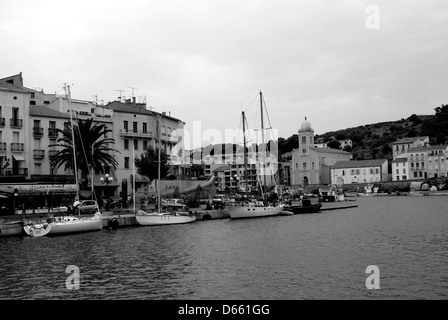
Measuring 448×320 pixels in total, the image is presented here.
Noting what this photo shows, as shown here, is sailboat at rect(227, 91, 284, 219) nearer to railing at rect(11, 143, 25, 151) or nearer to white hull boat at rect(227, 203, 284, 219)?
white hull boat at rect(227, 203, 284, 219)

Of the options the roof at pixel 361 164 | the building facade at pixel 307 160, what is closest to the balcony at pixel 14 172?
the building facade at pixel 307 160

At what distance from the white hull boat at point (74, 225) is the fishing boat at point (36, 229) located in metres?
0.65

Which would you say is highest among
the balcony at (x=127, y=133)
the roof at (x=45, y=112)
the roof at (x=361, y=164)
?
the roof at (x=45, y=112)

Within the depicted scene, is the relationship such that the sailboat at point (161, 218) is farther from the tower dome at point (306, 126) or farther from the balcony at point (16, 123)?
the tower dome at point (306, 126)

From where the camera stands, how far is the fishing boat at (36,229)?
45.7 meters

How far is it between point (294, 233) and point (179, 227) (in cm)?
1284

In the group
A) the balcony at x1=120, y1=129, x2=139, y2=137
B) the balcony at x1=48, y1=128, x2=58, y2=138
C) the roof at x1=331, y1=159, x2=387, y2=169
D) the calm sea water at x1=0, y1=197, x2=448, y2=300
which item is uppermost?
the balcony at x1=120, y1=129, x2=139, y2=137

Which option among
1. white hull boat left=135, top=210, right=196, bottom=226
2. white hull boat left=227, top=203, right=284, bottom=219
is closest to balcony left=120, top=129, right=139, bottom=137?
white hull boat left=227, top=203, right=284, bottom=219

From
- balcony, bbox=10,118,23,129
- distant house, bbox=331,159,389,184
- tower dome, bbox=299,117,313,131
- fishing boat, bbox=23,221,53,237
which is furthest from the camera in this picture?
tower dome, bbox=299,117,313,131

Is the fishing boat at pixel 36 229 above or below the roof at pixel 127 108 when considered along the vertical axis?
below

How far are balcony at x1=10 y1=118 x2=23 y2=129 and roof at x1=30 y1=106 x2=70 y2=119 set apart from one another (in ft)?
7.40

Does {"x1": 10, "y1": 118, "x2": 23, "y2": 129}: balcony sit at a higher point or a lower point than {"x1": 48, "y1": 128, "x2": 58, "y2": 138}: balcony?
higher

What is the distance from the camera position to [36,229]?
1805 inches

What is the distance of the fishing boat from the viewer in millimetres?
45688
